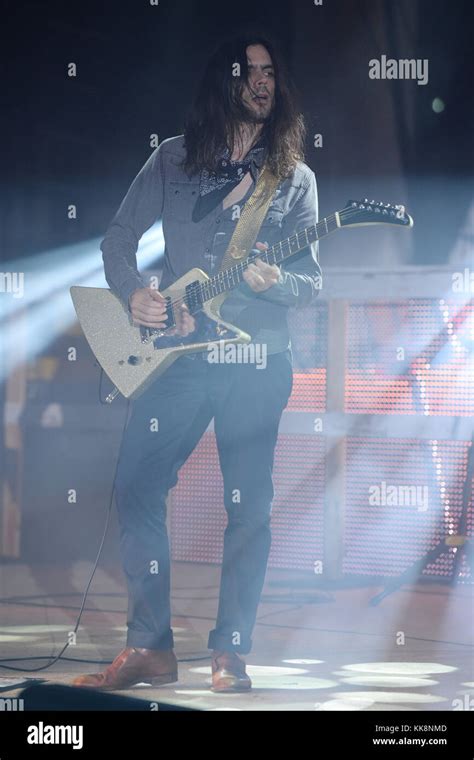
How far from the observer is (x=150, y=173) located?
3.45m

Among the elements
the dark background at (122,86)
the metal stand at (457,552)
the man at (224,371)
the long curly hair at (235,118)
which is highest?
the dark background at (122,86)

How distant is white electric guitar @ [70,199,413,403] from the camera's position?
10.4 ft

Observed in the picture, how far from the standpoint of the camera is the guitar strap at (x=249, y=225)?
3.28m

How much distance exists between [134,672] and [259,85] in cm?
181

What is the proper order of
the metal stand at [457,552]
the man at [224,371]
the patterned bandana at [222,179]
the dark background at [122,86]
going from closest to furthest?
the man at [224,371]
the patterned bandana at [222,179]
the metal stand at [457,552]
the dark background at [122,86]

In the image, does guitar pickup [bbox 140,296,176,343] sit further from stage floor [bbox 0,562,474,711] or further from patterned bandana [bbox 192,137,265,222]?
stage floor [bbox 0,562,474,711]

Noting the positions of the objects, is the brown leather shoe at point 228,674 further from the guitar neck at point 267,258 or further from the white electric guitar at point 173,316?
the guitar neck at point 267,258

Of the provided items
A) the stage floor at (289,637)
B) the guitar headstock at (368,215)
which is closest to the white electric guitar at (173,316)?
the guitar headstock at (368,215)

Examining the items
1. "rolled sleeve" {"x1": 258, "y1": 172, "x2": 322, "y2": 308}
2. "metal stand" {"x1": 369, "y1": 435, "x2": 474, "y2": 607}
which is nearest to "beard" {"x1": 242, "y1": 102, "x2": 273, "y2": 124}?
"rolled sleeve" {"x1": 258, "y1": 172, "x2": 322, "y2": 308}

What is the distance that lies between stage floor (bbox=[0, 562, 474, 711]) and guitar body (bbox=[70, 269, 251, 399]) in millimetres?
946

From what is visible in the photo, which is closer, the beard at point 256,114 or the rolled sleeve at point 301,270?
the rolled sleeve at point 301,270

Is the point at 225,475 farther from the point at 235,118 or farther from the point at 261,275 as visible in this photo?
the point at 235,118

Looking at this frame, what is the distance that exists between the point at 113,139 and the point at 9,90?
3.20 feet

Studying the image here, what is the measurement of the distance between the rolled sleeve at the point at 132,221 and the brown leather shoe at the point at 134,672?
3.54 ft
